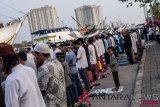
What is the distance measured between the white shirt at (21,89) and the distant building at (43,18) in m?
155

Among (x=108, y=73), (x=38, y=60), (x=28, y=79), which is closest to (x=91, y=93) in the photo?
(x=108, y=73)

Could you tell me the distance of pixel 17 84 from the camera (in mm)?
3805

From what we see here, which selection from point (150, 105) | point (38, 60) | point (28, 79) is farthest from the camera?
point (150, 105)

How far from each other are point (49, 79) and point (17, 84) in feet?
5.07

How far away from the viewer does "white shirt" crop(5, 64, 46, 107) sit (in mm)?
3773

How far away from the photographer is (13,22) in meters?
21.2

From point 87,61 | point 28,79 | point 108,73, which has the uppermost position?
point 28,79

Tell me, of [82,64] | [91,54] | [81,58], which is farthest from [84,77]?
[91,54]

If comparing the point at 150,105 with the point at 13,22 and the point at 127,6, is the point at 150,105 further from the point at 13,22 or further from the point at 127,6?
the point at 127,6

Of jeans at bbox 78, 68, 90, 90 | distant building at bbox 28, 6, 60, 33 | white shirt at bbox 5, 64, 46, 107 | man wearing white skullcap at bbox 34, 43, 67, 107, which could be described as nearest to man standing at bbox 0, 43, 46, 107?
white shirt at bbox 5, 64, 46, 107

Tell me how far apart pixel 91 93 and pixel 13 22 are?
10.3 m

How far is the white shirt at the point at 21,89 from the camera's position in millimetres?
3773

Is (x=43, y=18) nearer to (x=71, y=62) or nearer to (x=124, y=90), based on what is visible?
(x=124, y=90)

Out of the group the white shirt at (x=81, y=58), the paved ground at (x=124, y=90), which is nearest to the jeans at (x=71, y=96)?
the paved ground at (x=124, y=90)
